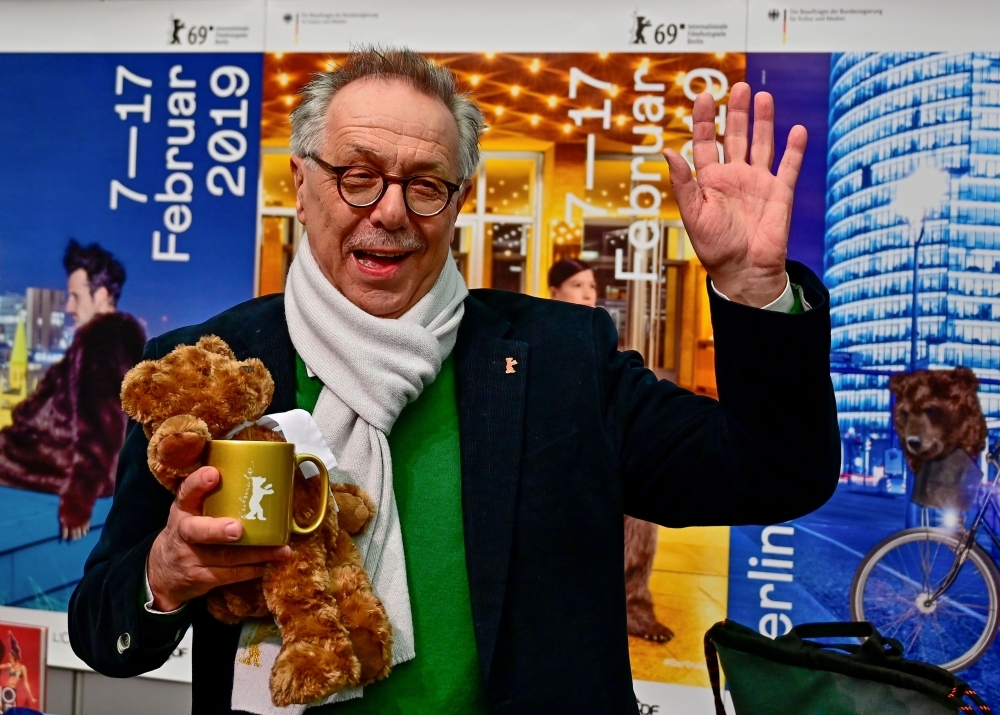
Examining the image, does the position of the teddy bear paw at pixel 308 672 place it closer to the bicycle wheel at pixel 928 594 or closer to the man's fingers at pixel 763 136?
the man's fingers at pixel 763 136

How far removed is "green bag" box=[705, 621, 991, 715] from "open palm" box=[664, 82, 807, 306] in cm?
103

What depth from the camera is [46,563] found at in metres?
3.30

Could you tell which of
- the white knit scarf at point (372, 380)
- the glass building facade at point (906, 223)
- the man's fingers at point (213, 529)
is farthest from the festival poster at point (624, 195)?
the man's fingers at point (213, 529)

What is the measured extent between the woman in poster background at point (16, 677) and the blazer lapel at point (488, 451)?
2.76m

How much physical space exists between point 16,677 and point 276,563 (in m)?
2.84

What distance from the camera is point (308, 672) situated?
42.1 inches

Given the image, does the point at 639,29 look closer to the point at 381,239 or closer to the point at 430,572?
the point at 381,239

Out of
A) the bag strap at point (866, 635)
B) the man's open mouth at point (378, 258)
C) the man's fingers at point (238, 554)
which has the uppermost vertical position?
the man's open mouth at point (378, 258)

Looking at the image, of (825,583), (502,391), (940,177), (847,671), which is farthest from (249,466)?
(940,177)

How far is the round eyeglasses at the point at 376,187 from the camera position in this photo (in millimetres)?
1372

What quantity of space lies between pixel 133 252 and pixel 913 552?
9.36 ft

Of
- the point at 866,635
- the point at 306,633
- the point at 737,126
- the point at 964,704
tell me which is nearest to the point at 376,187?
the point at 737,126

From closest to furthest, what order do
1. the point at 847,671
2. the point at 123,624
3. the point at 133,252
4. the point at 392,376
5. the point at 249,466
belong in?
the point at 249,466 < the point at 123,624 < the point at 392,376 < the point at 847,671 < the point at 133,252

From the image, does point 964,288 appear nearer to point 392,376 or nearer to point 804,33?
point 804,33
